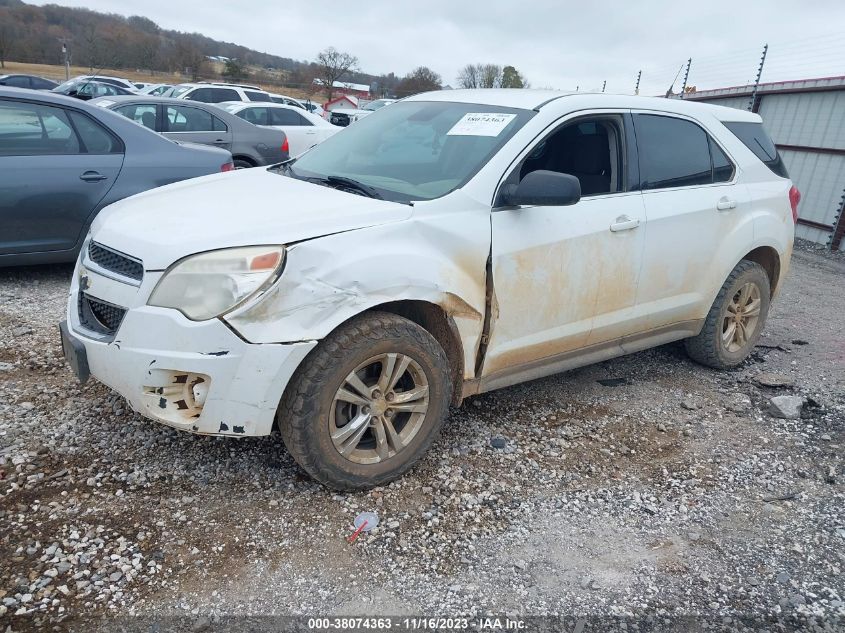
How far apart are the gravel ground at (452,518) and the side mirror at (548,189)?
1.35 metres

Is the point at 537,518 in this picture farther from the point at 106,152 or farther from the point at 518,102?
the point at 106,152

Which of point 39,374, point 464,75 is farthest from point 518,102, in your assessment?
point 464,75

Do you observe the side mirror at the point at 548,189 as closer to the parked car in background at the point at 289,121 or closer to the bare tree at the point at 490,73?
the parked car in background at the point at 289,121

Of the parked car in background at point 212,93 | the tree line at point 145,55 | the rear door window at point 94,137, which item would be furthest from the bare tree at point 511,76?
the rear door window at point 94,137

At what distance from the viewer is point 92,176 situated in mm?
5230

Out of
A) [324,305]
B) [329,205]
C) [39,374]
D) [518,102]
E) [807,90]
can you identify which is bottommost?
[39,374]

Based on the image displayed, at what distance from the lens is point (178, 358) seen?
2459mm

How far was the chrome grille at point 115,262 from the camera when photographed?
103 inches

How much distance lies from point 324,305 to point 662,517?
6.13ft

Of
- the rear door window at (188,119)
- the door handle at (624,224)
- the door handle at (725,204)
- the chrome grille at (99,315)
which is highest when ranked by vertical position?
the door handle at (725,204)

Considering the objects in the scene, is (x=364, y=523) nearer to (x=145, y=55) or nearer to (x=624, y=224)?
(x=624, y=224)

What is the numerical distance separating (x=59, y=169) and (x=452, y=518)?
4.35m

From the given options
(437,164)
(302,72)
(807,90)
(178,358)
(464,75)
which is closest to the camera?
(178,358)

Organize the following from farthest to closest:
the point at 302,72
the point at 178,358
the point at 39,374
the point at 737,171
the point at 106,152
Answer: the point at 302,72 < the point at 106,152 < the point at 737,171 < the point at 39,374 < the point at 178,358
